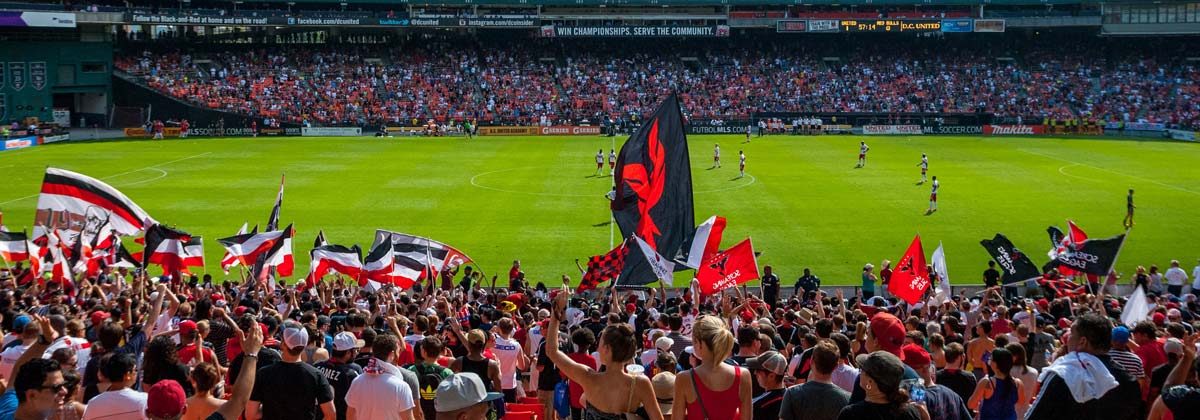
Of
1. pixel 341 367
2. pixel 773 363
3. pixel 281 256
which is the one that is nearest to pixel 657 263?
Result: pixel 341 367

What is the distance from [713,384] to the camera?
7148 millimetres

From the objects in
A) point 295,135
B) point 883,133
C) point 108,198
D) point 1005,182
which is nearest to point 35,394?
point 108,198

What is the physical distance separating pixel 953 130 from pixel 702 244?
55215mm

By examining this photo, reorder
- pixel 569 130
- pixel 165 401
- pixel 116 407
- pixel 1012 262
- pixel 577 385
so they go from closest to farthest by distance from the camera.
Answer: pixel 165 401 < pixel 116 407 < pixel 577 385 < pixel 1012 262 < pixel 569 130

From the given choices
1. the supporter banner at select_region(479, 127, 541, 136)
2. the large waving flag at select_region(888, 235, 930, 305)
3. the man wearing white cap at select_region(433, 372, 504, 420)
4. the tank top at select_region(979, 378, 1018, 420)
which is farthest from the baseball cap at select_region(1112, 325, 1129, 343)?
the supporter banner at select_region(479, 127, 541, 136)

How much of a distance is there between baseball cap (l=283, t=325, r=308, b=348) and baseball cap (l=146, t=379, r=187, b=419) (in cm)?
147

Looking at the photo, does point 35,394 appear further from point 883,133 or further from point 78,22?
point 78,22

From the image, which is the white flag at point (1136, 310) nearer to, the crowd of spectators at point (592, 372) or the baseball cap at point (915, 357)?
the crowd of spectators at point (592, 372)

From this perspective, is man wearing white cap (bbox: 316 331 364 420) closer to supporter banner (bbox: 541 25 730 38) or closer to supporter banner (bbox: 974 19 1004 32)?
supporter banner (bbox: 541 25 730 38)

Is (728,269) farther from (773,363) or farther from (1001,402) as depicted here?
(773,363)

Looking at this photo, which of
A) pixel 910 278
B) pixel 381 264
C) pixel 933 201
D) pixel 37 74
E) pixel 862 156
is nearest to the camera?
pixel 910 278

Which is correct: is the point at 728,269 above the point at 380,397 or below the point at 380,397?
below

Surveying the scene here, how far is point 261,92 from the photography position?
71188mm

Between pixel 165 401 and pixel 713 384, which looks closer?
pixel 165 401
